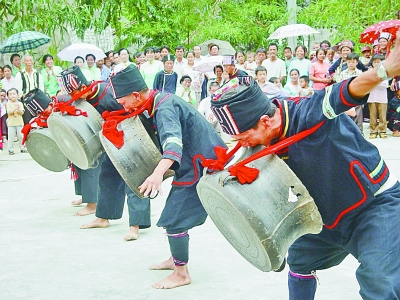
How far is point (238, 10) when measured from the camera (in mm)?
19531

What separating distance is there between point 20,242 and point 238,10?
48.9ft

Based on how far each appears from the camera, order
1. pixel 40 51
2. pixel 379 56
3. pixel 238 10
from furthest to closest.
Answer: pixel 238 10
pixel 40 51
pixel 379 56

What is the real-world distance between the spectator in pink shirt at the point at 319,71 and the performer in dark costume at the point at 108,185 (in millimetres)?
6773

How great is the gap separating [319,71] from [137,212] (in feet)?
23.7

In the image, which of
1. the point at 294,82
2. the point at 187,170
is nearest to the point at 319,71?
the point at 294,82

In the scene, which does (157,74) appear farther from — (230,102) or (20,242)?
(230,102)

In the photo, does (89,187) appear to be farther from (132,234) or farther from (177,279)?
(177,279)

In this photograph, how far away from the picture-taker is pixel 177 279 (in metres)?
4.39

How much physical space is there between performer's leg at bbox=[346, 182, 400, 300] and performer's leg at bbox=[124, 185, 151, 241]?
112 inches

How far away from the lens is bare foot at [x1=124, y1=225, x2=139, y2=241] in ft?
18.2

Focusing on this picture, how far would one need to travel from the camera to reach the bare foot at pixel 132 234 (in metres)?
5.56

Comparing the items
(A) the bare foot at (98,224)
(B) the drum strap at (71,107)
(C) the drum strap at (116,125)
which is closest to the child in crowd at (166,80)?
(A) the bare foot at (98,224)

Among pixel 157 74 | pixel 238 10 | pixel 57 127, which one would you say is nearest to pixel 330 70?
pixel 157 74

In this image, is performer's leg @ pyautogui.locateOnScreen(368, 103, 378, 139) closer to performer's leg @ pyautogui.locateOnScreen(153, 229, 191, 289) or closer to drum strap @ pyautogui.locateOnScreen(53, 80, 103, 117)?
drum strap @ pyautogui.locateOnScreen(53, 80, 103, 117)
